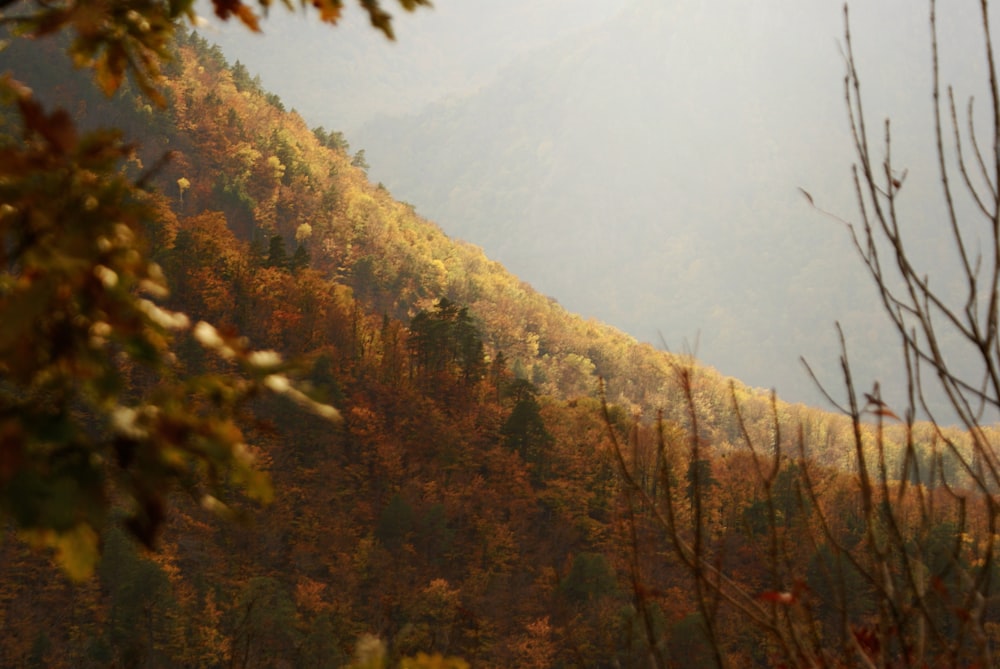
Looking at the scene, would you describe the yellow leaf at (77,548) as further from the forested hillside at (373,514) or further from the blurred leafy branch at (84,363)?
the forested hillside at (373,514)

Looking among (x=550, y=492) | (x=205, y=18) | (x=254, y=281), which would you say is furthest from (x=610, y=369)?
(x=205, y=18)

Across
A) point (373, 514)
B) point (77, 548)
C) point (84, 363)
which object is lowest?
point (77, 548)

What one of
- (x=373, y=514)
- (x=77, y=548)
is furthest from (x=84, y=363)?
(x=373, y=514)

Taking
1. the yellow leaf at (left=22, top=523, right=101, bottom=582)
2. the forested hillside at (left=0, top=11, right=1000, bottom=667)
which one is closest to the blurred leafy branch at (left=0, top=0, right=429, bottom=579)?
the yellow leaf at (left=22, top=523, right=101, bottom=582)

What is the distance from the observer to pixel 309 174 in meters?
83.3

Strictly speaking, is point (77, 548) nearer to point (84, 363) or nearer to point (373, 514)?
point (84, 363)

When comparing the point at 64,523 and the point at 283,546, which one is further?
the point at 283,546

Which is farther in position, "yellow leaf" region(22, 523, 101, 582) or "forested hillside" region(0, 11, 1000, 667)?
"forested hillside" region(0, 11, 1000, 667)

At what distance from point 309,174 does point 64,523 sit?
285 feet

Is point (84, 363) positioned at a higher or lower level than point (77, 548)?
higher

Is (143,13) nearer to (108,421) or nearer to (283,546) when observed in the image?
(108,421)

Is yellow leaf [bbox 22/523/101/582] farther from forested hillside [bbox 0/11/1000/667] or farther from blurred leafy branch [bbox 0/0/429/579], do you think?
forested hillside [bbox 0/11/1000/667]

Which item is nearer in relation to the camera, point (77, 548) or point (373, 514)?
point (77, 548)

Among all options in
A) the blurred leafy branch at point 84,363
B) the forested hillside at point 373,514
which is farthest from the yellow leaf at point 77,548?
the forested hillside at point 373,514
